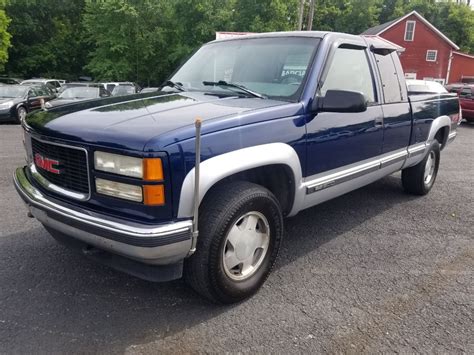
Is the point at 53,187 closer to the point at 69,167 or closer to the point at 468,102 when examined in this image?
the point at 69,167

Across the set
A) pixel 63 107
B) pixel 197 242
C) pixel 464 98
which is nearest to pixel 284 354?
pixel 197 242

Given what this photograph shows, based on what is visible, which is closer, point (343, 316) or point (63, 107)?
point (343, 316)

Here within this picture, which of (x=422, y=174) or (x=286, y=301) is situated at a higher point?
(x=422, y=174)

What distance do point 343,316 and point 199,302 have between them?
1001mm

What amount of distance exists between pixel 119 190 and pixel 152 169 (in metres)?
0.28

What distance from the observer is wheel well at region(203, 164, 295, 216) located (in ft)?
10.1

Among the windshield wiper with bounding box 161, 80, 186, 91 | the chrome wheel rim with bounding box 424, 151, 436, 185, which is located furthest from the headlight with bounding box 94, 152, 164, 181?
the chrome wheel rim with bounding box 424, 151, 436, 185

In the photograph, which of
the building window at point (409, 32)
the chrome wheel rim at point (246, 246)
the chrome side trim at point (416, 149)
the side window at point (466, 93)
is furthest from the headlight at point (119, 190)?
the building window at point (409, 32)

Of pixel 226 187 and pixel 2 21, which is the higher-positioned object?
pixel 2 21

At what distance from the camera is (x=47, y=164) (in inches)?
114

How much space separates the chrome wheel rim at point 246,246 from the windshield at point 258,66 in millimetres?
1034

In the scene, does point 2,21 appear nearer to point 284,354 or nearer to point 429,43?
point 284,354

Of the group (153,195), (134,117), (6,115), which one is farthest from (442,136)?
(6,115)

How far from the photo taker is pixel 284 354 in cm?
245
